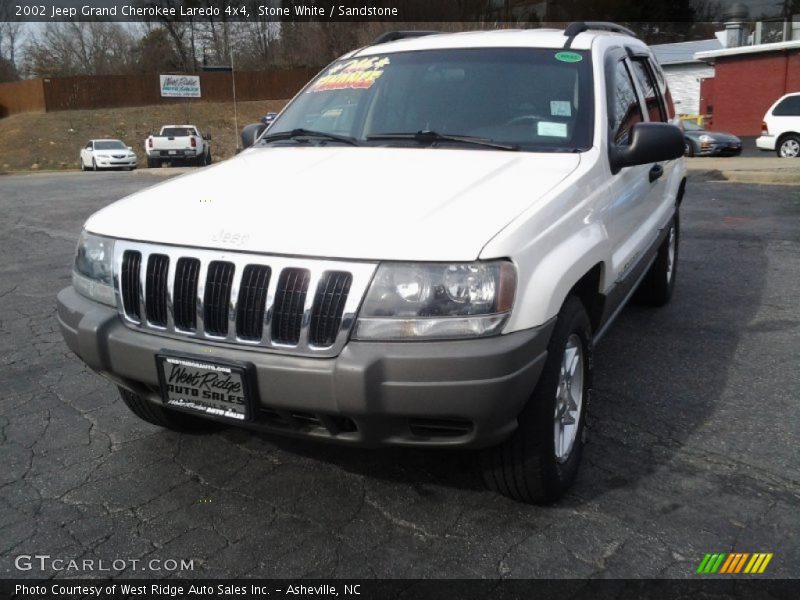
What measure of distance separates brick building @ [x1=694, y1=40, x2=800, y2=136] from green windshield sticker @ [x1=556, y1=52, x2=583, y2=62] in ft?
99.3

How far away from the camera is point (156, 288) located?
9.04ft

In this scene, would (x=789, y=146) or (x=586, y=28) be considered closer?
(x=586, y=28)

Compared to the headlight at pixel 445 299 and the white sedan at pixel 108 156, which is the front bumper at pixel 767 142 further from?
the white sedan at pixel 108 156

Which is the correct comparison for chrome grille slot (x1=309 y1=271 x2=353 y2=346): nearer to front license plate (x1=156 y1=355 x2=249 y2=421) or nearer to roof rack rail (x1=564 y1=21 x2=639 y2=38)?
front license plate (x1=156 y1=355 x2=249 y2=421)

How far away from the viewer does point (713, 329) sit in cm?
511

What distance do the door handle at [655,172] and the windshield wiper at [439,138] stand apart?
4.40ft

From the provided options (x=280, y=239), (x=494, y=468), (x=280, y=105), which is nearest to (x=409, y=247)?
(x=280, y=239)

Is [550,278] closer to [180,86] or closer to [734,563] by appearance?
[734,563]

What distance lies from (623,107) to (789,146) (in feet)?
60.0

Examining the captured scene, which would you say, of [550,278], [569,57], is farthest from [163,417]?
[569,57]

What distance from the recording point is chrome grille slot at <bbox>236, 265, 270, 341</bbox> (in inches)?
99.7

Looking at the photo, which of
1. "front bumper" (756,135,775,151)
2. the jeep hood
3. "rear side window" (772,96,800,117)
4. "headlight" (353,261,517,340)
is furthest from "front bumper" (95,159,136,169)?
"headlight" (353,261,517,340)
